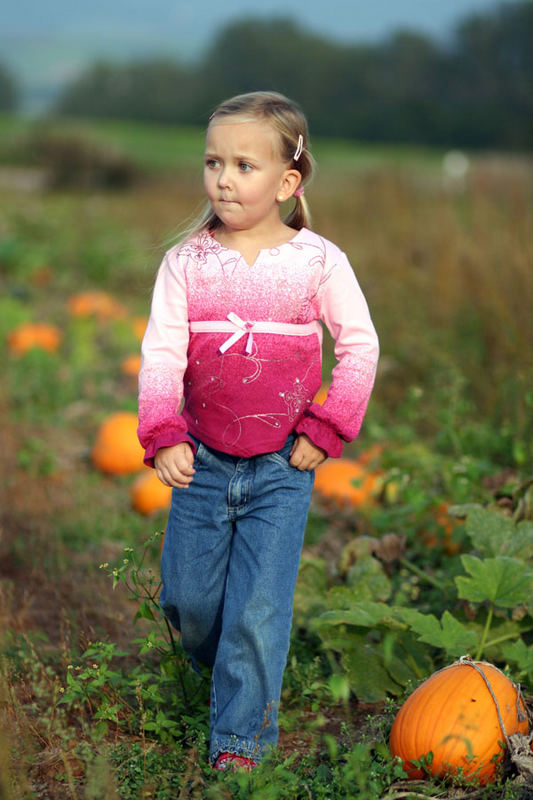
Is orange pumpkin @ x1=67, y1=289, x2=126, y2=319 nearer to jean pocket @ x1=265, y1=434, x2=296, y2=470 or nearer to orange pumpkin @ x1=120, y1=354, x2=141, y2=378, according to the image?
orange pumpkin @ x1=120, y1=354, x2=141, y2=378

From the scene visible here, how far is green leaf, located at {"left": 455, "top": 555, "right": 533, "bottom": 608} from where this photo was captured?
2.60 metres

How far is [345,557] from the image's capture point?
337 centimetres

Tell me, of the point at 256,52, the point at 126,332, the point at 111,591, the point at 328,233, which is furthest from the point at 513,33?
the point at 111,591

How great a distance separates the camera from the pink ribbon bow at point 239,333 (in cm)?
234

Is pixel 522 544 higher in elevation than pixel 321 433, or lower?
lower

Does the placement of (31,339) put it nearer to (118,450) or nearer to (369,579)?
(118,450)

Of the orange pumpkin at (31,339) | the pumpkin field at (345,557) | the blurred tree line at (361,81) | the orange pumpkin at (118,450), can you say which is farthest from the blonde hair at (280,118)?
the blurred tree line at (361,81)

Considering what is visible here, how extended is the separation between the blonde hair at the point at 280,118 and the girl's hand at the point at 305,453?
0.63 m

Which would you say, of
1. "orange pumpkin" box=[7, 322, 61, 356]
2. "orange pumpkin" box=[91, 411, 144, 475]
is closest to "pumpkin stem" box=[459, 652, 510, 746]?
"orange pumpkin" box=[91, 411, 144, 475]

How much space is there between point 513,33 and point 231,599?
4384 centimetres

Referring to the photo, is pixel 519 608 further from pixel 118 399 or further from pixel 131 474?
pixel 118 399

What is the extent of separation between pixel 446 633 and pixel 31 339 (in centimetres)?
485

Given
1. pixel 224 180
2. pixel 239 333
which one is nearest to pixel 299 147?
pixel 224 180

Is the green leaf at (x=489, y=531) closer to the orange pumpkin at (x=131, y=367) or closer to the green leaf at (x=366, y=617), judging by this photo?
the green leaf at (x=366, y=617)
